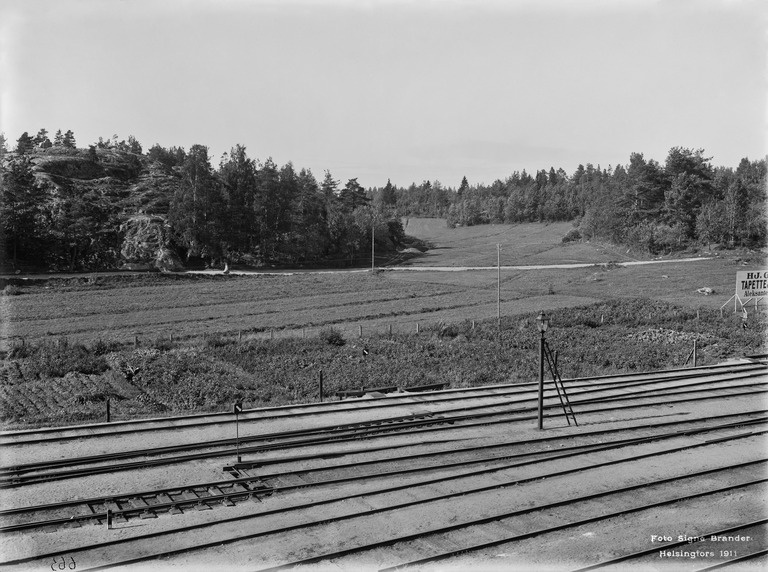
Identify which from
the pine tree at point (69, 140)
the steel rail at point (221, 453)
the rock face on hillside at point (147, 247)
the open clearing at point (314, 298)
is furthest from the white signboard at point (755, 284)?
the pine tree at point (69, 140)

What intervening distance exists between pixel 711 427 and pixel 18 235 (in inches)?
2245

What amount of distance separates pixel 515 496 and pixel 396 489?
2417 mm

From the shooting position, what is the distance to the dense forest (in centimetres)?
6406

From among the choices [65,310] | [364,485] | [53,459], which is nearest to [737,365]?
[364,485]

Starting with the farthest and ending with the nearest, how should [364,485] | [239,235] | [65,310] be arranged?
[239,235], [65,310], [364,485]

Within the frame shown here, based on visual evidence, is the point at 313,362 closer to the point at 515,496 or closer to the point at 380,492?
the point at 380,492

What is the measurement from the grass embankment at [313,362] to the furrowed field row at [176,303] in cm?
1235

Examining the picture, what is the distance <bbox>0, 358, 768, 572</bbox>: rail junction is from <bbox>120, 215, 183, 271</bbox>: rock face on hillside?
48.1 meters

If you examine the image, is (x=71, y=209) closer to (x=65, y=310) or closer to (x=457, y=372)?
(x=65, y=310)

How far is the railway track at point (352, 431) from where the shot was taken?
50.2 ft

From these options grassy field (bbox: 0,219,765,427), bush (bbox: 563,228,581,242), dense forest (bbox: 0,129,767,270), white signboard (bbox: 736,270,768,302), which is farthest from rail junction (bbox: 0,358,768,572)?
bush (bbox: 563,228,581,242)

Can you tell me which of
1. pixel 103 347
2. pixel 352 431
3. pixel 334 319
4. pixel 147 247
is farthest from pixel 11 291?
pixel 352 431

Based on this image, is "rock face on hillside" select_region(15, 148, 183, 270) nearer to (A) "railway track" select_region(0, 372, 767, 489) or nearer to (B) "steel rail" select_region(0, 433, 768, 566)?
(A) "railway track" select_region(0, 372, 767, 489)

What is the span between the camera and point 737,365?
2988 centimetres
